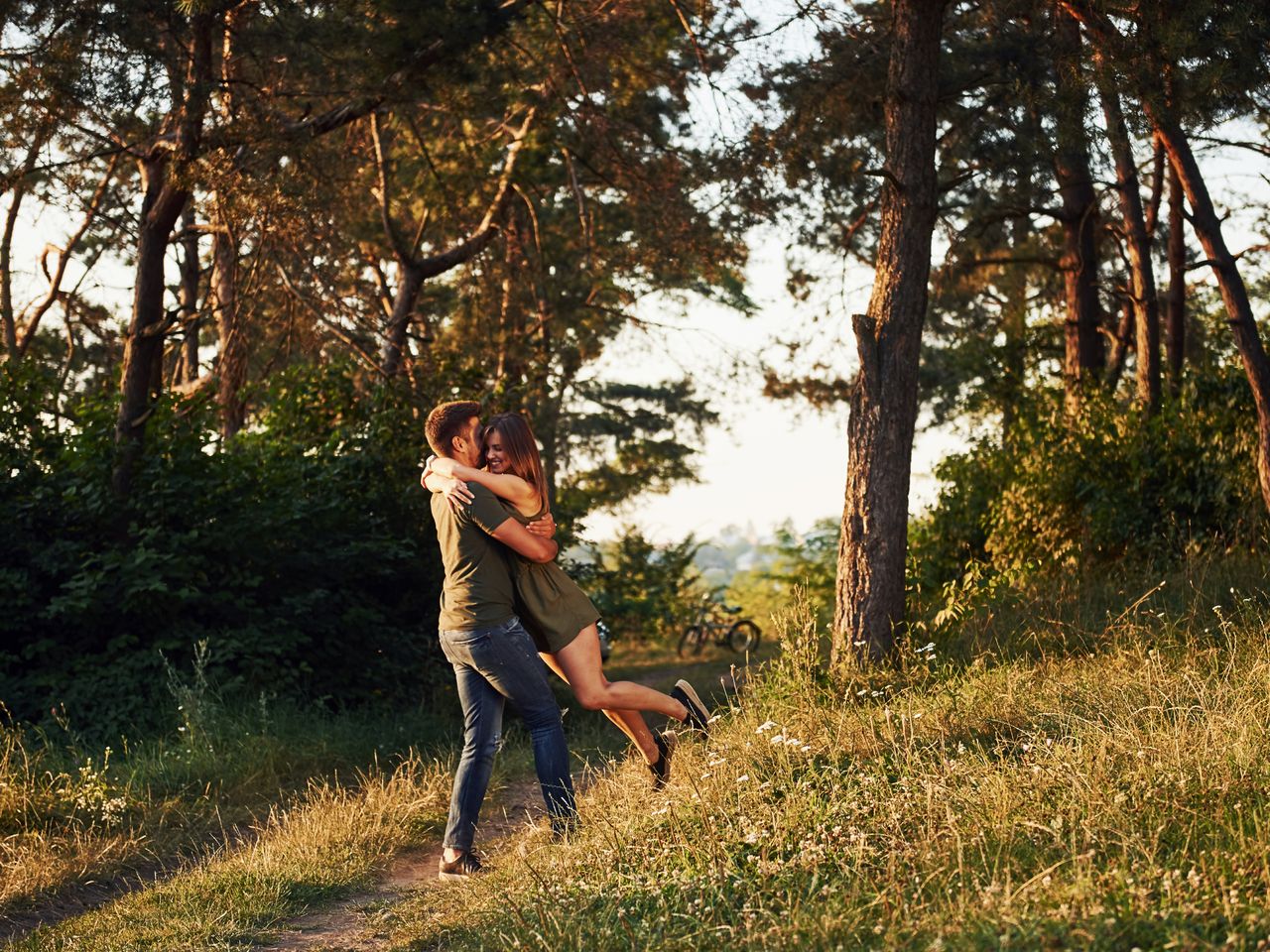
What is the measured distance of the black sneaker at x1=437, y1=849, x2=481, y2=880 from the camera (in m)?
5.89

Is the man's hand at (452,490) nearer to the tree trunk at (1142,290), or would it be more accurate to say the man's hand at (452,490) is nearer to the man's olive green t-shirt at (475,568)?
the man's olive green t-shirt at (475,568)

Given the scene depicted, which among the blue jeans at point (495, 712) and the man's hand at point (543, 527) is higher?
the man's hand at point (543, 527)

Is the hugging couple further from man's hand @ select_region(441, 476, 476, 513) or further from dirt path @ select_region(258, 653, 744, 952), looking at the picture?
dirt path @ select_region(258, 653, 744, 952)

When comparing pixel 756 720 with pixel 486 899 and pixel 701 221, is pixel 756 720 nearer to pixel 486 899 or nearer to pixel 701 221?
pixel 486 899

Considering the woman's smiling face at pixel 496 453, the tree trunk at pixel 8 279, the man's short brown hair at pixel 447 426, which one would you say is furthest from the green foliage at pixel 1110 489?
the tree trunk at pixel 8 279

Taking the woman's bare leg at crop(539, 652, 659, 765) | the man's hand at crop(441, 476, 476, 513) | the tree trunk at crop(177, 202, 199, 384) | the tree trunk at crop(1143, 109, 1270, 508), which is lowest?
the woman's bare leg at crop(539, 652, 659, 765)

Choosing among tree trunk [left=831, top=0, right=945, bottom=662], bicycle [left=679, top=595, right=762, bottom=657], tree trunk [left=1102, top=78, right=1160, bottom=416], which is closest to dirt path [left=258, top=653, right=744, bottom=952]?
tree trunk [left=831, top=0, right=945, bottom=662]

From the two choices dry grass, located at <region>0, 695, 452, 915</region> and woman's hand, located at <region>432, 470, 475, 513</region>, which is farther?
dry grass, located at <region>0, 695, 452, 915</region>

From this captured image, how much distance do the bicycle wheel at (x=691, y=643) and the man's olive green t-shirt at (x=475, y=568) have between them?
1556 centimetres

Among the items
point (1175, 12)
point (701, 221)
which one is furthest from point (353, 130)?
point (1175, 12)

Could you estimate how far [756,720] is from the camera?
24.0 ft

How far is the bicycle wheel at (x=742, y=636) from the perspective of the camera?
2139 cm

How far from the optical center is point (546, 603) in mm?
6246

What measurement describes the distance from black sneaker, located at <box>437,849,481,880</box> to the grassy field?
11 centimetres
